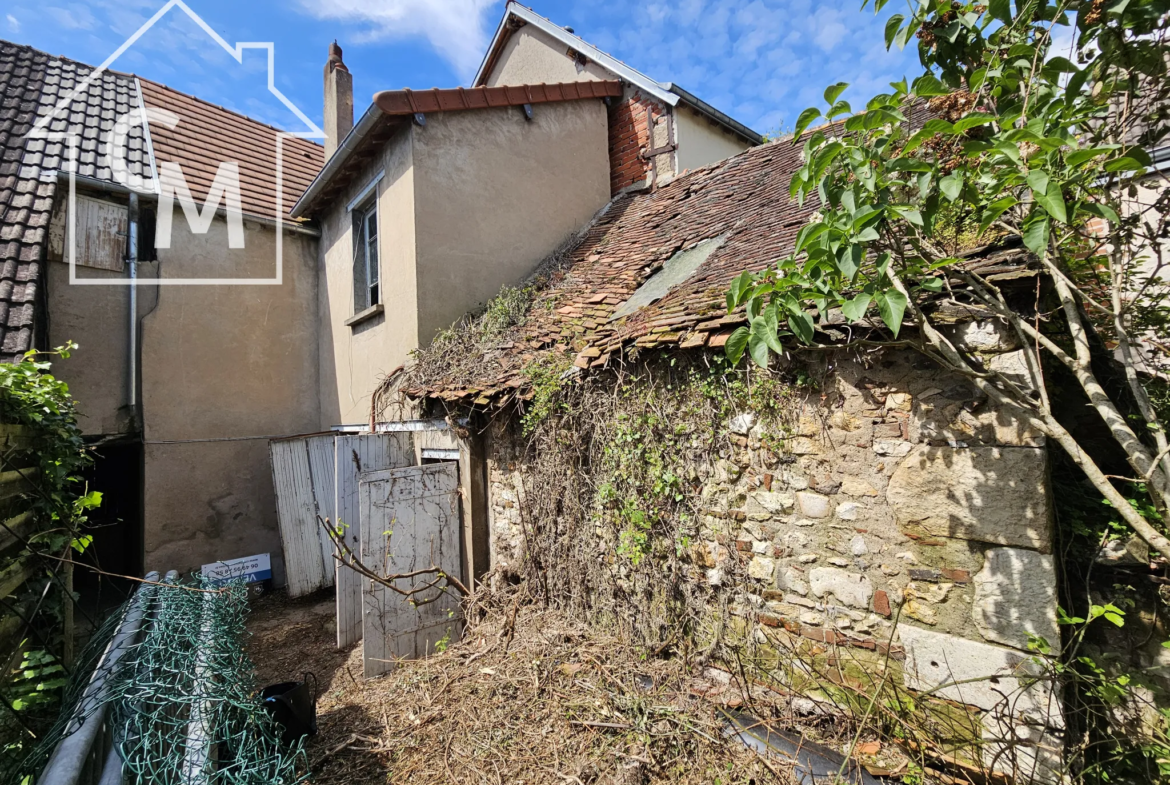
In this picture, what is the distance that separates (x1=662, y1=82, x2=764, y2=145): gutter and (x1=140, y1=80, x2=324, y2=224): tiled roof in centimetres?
655

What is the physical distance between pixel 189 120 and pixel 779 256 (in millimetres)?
10299

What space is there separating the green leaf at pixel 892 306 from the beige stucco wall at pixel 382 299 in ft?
16.8

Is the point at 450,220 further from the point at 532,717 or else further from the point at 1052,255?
the point at 1052,255

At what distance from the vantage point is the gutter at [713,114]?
7.49 metres

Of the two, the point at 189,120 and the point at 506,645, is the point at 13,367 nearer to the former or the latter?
the point at 506,645

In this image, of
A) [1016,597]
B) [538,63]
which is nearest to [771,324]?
[1016,597]

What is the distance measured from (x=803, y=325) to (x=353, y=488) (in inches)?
200

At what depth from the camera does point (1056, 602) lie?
2570 mm

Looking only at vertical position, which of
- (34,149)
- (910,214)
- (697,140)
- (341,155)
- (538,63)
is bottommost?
(910,214)

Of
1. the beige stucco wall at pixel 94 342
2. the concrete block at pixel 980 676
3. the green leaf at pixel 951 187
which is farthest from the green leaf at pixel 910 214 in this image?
the beige stucco wall at pixel 94 342

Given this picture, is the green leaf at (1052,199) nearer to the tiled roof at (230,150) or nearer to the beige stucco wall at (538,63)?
the beige stucco wall at (538,63)

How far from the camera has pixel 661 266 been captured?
563 cm

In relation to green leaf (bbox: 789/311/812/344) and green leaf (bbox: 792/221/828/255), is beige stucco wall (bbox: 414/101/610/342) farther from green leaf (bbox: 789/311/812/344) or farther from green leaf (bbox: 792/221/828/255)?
green leaf (bbox: 792/221/828/255)

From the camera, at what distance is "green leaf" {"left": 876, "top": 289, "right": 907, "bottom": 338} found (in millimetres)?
2152
